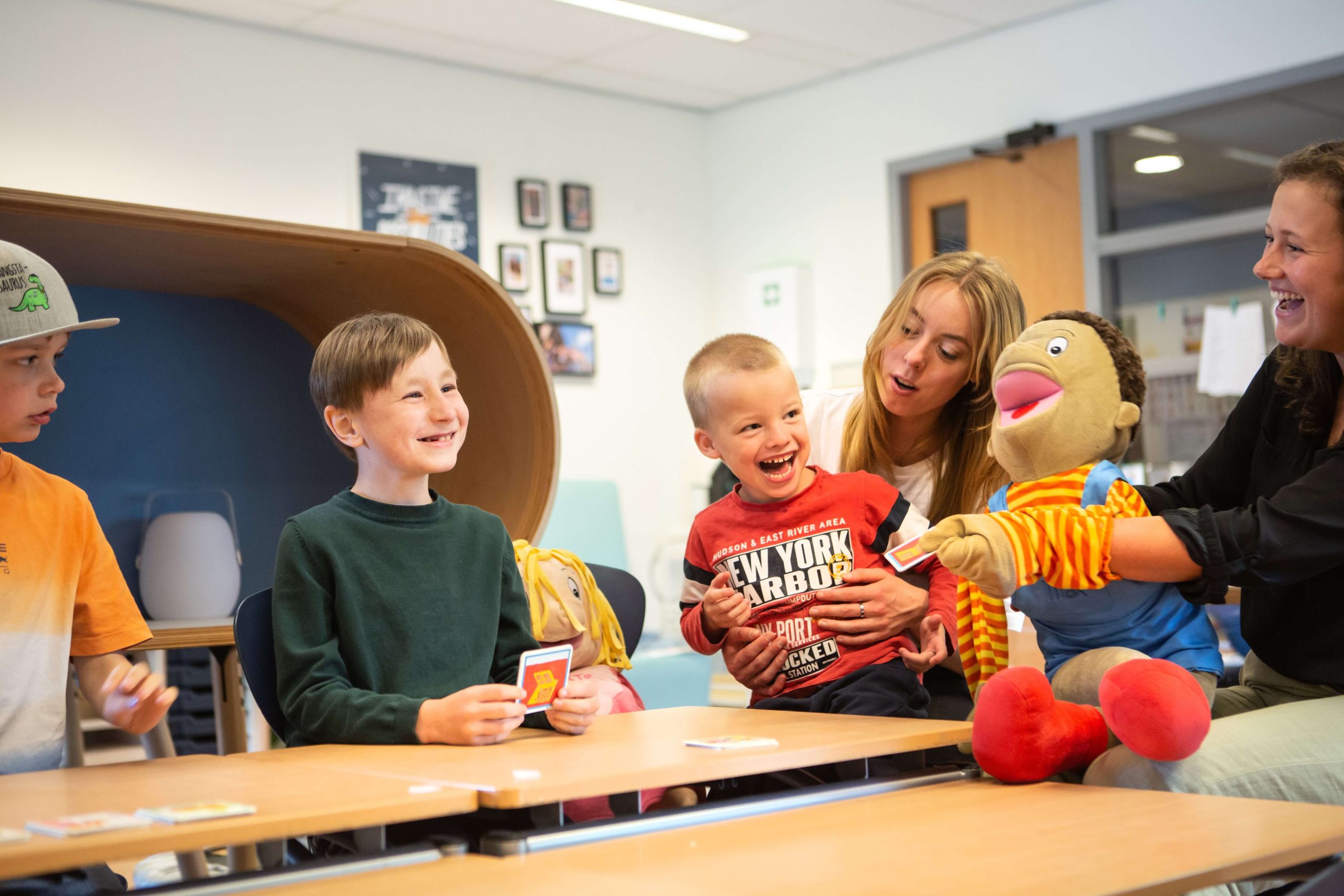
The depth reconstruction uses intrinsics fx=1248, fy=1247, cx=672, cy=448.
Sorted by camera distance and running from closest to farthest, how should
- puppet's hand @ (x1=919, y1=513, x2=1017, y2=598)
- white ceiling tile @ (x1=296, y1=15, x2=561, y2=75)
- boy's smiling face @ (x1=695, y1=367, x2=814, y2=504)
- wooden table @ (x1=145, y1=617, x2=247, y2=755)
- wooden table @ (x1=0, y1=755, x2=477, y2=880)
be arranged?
wooden table @ (x1=0, y1=755, x2=477, y2=880) → puppet's hand @ (x1=919, y1=513, x2=1017, y2=598) → boy's smiling face @ (x1=695, y1=367, x2=814, y2=504) → wooden table @ (x1=145, y1=617, x2=247, y2=755) → white ceiling tile @ (x1=296, y1=15, x2=561, y2=75)

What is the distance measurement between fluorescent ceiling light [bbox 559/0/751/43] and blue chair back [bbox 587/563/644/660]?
308cm

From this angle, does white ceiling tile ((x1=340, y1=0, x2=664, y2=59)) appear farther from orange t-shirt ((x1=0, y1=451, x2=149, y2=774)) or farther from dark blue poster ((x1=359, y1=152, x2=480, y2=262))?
orange t-shirt ((x1=0, y1=451, x2=149, y2=774))

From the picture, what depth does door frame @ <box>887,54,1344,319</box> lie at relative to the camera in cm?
423

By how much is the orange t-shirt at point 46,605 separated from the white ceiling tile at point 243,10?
3.40m

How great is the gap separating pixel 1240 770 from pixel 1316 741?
12 centimetres

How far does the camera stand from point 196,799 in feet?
3.46

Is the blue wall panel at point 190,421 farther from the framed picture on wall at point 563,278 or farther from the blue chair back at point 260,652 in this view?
the framed picture on wall at point 563,278

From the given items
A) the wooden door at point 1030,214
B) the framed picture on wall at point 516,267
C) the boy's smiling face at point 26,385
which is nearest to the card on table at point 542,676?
the boy's smiling face at point 26,385

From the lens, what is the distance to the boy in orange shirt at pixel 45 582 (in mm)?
1461

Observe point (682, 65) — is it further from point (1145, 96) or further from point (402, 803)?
point (402, 803)

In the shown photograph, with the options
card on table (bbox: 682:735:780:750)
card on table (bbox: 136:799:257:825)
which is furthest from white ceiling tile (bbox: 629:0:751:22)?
card on table (bbox: 136:799:257:825)

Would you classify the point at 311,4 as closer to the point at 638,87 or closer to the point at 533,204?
the point at 533,204

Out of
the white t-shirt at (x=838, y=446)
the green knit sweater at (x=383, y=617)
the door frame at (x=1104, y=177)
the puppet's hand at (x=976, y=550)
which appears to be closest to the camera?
the puppet's hand at (x=976, y=550)

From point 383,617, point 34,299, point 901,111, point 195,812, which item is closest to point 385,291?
point 34,299
